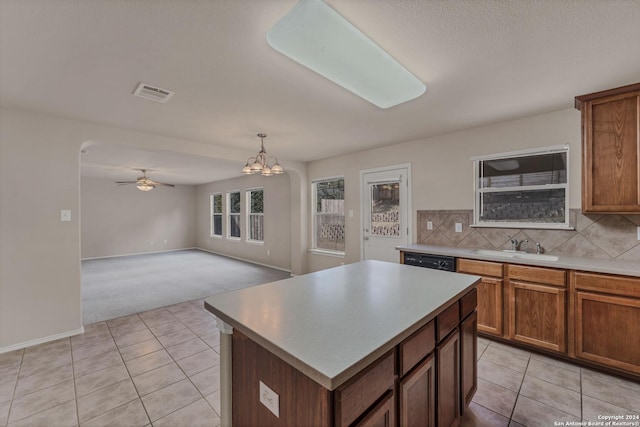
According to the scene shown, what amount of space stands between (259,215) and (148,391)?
17.9 feet

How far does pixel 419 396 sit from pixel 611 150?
2.76 m

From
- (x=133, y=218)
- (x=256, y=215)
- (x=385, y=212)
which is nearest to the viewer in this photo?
(x=385, y=212)

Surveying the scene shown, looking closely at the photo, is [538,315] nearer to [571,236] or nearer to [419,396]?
[571,236]

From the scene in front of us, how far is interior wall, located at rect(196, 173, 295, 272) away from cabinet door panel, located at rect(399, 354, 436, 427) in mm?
4852

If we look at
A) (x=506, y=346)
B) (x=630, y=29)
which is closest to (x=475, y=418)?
(x=506, y=346)

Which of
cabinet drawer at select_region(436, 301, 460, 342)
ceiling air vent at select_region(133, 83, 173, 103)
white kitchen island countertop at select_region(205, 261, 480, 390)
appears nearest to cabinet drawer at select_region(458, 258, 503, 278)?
white kitchen island countertop at select_region(205, 261, 480, 390)

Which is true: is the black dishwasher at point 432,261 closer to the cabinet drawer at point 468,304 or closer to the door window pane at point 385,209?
the door window pane at point 385,209

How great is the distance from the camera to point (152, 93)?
2.46 meters

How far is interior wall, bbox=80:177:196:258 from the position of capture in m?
7.98

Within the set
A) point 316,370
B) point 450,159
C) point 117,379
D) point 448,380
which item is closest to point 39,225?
point 117,379

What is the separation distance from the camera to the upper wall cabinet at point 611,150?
2295 millimetres

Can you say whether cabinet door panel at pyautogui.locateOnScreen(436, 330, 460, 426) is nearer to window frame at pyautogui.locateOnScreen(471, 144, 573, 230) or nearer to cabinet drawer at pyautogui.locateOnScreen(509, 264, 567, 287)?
cabinet drawer at pyautogui.locateOnScreen(509, 264, 567, 287)

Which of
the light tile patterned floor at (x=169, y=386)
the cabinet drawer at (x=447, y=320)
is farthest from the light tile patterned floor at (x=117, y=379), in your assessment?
the cabinet drawer at (x=447, y=320)

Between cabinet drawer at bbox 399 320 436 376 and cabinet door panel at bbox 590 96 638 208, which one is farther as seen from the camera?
cabinet door panel at bbox 590 96 638 208
